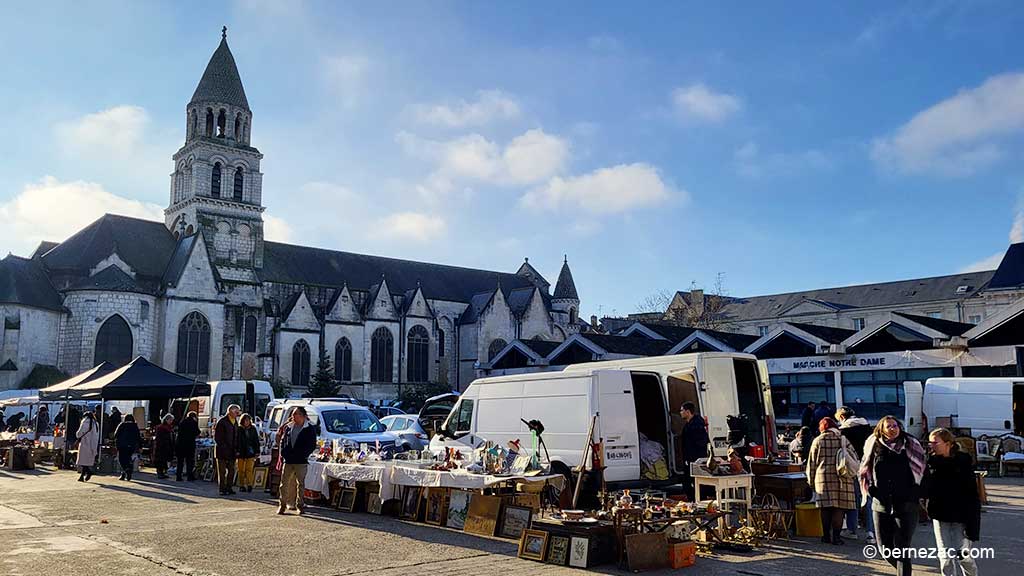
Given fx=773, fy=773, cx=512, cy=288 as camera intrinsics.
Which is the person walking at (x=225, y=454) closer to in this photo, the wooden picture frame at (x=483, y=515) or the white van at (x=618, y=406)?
the white van at (x=618, y=406)

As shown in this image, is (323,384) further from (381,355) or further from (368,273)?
(368,273)

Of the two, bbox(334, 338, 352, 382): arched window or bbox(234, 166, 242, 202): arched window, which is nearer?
bbox(234, 166, 242, 202): arched window

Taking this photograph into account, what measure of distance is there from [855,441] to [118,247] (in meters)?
44.1

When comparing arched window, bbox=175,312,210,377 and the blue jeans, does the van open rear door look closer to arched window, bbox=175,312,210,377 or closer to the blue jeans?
the blue jeans

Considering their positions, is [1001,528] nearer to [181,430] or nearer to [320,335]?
[181,430]

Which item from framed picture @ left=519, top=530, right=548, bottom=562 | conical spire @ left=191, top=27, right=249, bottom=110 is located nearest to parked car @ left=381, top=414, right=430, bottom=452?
framed picture @ left=519, top=530, right=548, bottom=562

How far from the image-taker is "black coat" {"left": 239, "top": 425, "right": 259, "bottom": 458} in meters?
15.4

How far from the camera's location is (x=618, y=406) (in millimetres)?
11531

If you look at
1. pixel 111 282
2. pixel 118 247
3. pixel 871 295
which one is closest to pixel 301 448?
pixel 111 282

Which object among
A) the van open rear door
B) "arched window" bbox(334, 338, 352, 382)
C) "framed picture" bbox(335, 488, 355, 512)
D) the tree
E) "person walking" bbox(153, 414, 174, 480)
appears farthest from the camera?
"arched window" bbox(334, 338, 352, 382)

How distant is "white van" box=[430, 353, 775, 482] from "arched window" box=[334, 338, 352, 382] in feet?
126

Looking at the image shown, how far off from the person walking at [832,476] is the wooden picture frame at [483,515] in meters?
3.99

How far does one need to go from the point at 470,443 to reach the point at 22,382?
3442cm

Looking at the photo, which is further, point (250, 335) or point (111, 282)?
point (250, 335)
